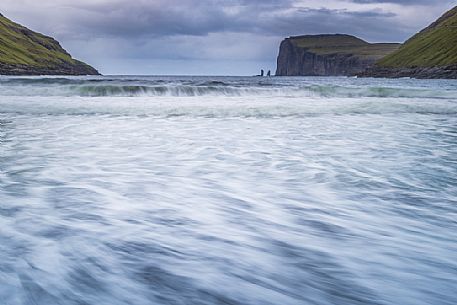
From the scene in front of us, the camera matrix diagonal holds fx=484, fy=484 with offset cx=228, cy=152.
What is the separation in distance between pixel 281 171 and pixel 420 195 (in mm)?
1879

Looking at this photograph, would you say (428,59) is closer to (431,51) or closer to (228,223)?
(431,51)

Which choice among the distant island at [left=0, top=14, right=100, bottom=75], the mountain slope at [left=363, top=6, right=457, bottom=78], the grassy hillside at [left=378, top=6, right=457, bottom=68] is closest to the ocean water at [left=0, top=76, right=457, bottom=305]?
the mountain slope at [left=363, top=6, right=457, bottom=78]

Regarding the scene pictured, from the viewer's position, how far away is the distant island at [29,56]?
5148 inches

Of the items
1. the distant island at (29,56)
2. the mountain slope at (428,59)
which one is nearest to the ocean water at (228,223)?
the mountain slope at (428,59)

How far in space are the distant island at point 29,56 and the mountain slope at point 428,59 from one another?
95.1 meters

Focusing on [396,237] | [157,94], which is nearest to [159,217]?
[396,237]

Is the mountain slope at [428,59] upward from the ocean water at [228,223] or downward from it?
upward

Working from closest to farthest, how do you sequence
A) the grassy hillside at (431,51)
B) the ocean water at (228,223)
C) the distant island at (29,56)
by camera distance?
the ocean water at (228,223)
the grassy hillside at (431,51)
the distant island at (29,56)

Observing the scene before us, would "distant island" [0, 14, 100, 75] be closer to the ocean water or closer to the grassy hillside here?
the grassy hillside

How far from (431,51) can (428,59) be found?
6368mm

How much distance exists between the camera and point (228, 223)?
13.4 feet

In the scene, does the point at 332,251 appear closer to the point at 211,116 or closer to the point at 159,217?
the point at 159,217

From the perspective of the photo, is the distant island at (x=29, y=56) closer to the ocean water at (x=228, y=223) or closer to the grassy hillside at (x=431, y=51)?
the grassy hillside at (x=431, y=51)

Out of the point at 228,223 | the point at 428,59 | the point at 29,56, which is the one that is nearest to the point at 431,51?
the point at 428,59
